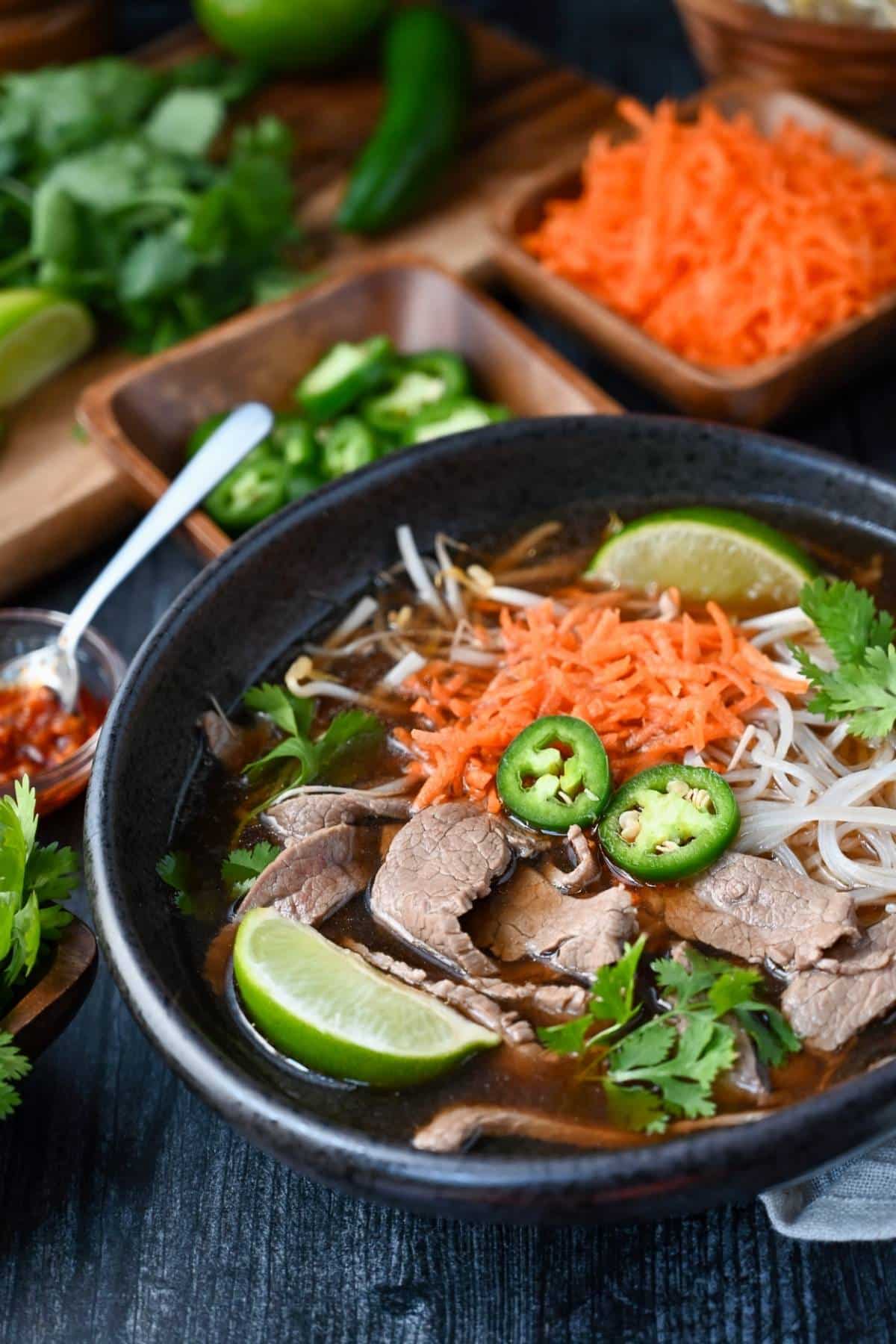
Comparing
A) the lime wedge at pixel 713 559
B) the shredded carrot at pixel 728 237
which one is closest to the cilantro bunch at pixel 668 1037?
the lime wedge at pixel 713 559

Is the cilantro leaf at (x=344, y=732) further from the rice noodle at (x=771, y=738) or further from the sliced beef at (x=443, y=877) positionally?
the sliced beef at (x=443, y=877)

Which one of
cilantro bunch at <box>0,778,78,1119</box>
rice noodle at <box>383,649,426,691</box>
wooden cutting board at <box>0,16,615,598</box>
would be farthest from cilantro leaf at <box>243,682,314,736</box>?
wooden cutting board at <box>0,16,615,598</box>

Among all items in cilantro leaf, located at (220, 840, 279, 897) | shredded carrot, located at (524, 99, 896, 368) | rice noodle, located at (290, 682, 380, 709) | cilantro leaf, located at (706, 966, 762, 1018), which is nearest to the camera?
cilantro leaf, located at (706, 966, 762, 1018)

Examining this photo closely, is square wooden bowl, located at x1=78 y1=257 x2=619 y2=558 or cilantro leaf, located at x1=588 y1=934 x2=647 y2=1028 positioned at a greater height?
square wooden bowl, located at x1=78 y1=257 x2=619 y2=558

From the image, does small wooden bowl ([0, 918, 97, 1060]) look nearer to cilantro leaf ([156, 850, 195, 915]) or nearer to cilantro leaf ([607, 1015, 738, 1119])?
cilantro leaf ([156, 850, 195, 915])

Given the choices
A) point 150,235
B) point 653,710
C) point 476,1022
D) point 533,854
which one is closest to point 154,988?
point 476,1022

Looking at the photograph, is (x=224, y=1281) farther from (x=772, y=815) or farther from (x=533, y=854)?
(x=772, y=815)

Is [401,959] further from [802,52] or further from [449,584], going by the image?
[802,52]
